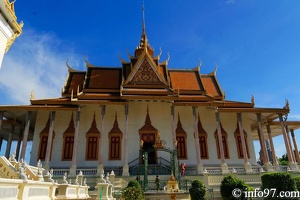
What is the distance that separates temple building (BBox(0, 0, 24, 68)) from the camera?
9.84 m

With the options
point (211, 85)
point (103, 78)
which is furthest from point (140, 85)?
point (211, 85)

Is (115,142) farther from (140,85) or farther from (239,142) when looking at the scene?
(239,142)

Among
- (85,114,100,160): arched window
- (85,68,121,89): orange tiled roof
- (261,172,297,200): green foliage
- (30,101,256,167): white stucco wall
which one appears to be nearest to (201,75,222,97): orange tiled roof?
(30,101,256,167): white stucco wall

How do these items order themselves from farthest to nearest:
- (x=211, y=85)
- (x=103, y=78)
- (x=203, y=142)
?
(x=211, y=85) < (x=103, y=78) < (x=203, y=142)

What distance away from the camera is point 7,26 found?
10273 mm

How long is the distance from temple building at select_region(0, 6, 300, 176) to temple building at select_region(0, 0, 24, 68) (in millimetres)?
5662

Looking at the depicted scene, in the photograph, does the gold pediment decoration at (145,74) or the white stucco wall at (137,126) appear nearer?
the white stucco wall at (137,126)

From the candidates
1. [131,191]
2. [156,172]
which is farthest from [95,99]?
[131,191]

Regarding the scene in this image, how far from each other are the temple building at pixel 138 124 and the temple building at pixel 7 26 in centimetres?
566

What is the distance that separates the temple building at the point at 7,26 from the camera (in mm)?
9844

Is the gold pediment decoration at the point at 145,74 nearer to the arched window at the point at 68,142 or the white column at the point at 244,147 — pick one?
the arched window at the point at 68,142

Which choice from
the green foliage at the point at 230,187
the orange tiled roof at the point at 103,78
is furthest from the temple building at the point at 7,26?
the green foliage at the point at 230,187

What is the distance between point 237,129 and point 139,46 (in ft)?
38.9

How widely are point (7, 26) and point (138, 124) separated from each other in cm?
1011
